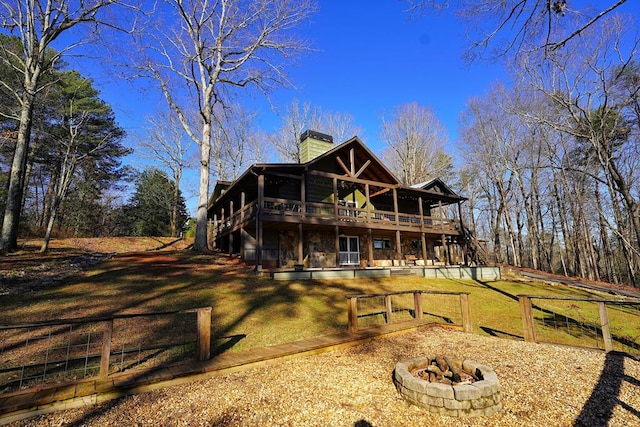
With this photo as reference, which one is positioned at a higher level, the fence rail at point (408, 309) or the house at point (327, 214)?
the house at point (327, 214)

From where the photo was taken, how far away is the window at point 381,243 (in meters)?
20.4

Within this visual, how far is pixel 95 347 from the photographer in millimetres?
5793

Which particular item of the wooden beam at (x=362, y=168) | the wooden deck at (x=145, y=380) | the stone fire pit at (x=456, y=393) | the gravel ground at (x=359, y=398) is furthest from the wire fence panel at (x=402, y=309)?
the wooden beam at (x=362, y=168)

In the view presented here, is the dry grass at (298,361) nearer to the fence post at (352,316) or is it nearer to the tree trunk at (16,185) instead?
the fence post at (352,316)

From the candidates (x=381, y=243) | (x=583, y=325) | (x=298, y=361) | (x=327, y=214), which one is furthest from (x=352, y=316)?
(x=381, y=243)

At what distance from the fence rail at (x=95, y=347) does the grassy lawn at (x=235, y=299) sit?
64 cm

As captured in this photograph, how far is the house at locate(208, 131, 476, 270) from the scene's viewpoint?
49.5 ft

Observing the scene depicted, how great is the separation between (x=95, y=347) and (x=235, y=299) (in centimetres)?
378

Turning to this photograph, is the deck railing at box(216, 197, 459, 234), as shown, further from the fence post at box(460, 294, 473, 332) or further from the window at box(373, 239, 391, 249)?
the fence post at box(460, 294, 473, 332)

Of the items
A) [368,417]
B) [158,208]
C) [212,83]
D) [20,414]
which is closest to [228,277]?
[20,414]

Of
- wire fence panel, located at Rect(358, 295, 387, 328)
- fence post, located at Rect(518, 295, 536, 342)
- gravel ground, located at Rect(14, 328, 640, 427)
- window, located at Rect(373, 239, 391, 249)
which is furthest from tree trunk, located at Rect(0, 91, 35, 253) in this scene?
window, located at Rect(373, 239, 391, 249)

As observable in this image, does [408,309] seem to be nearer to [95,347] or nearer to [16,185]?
[95,347]

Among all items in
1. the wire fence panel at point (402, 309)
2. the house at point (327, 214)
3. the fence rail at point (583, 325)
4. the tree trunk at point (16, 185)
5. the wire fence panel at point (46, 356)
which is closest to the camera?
the wire fence panel at point (46, 356)

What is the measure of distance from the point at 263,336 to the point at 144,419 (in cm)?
313
